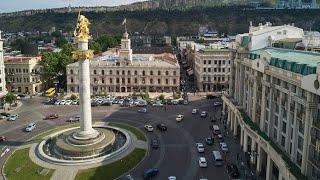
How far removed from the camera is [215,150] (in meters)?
78.9

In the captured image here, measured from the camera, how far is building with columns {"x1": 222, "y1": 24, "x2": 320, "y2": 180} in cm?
4991

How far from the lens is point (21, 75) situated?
460 feet

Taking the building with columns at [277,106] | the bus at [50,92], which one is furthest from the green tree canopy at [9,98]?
the building with columns at [277,106]

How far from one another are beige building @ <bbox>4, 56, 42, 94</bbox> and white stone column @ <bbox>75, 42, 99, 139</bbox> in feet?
232

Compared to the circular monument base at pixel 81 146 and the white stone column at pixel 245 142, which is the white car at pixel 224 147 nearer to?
the white stone column at pixel 245 142

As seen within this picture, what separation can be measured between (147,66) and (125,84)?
34.0 ft

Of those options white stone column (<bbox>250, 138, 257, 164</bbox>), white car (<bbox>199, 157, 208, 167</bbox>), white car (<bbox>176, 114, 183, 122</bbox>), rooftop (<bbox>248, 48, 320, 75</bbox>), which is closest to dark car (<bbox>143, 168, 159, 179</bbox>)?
white car (<bbox>199, 157, 208, 167</bbox>)

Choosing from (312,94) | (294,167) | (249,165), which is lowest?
(249,165)

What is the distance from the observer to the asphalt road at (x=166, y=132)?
69.4m

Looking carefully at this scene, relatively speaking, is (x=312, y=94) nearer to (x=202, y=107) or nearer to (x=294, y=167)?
(x=294, y=167)

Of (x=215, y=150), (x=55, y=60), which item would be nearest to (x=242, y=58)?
(x=215, y=150)

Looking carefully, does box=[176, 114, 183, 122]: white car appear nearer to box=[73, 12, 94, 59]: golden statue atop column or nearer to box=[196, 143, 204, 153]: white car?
box=[196, 143, 204, 153]: white car

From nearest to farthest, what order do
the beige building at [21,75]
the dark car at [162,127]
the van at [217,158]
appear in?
the van at [217,158], the dark car at [162,127], the beige building at [21,75]

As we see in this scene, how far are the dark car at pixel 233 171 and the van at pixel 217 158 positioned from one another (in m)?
2.18
